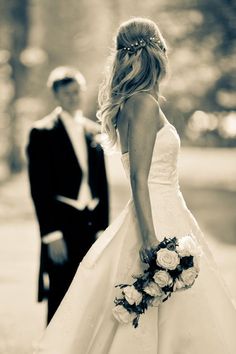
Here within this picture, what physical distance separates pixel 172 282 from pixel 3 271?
702cm

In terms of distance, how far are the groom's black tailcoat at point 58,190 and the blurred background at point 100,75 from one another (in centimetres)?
617

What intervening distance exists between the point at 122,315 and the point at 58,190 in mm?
2042

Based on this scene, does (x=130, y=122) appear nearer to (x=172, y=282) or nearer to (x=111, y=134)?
(x=111, y=134)

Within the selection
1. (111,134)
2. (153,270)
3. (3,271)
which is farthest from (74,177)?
(3,271)

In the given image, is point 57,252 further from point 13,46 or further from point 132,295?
point 13,46

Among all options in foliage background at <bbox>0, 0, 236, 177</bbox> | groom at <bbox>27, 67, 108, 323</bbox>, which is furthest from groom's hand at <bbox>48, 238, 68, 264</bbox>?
foliage background at <bbox>0, 0, 236, 177</bbox>

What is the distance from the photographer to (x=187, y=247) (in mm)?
4719

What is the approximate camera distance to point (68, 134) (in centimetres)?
676

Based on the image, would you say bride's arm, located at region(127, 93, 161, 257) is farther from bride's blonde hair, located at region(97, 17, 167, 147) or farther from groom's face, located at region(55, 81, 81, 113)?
groom's face, located at region(55, 81, 81, 113)

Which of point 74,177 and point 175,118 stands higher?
point 74,177

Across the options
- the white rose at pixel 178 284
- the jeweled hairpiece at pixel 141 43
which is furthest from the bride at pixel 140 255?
the white rose at pixel 178 284

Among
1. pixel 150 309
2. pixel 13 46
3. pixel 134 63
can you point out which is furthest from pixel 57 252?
pixel 13 46

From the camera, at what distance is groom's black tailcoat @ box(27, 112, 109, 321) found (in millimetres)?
6594

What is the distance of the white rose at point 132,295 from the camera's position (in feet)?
15.5
